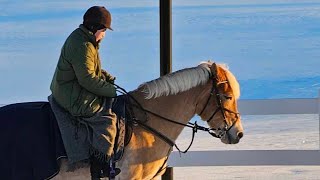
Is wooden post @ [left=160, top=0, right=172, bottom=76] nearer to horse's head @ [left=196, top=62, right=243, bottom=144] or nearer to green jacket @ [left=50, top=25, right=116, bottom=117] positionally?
horse's head @ [left=196, top=62, right=243, bottom=144]

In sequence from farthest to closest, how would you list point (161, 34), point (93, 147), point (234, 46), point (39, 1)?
point (234, 46) → point (39, 1) → point (161, 34) → point (93, 147)

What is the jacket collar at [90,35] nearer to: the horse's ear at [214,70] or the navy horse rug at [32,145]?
the navy horse rug at [32,145]

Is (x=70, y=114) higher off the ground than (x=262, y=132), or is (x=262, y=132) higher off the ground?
(x=70, y=114)

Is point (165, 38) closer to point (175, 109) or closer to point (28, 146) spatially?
point (175, 109)

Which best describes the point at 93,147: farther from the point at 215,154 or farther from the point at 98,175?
the point at 215,154

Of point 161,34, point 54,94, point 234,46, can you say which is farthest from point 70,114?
point 234,46

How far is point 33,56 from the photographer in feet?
26.1

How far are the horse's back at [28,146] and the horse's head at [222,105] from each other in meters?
1.05

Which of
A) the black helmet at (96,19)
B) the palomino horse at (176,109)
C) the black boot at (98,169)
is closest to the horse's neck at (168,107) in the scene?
the palomino horse at (176,109)

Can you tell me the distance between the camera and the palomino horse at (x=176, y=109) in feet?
15.6

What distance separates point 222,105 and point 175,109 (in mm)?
334

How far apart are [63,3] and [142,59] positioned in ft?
3.66

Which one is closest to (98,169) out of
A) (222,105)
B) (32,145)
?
(32,145)

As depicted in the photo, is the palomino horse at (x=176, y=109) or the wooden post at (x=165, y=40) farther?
the wooden post at (x=165, y=40)
